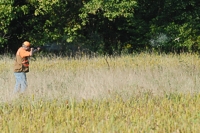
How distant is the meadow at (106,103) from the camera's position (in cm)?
714

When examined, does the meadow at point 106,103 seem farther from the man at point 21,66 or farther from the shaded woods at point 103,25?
the shaded woods at point 103,25

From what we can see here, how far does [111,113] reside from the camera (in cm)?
812

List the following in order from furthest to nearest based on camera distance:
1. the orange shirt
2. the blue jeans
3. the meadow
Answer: the orange shirt, the blue jeans, the meadow

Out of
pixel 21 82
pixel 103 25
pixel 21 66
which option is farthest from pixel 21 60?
pixel 103 25

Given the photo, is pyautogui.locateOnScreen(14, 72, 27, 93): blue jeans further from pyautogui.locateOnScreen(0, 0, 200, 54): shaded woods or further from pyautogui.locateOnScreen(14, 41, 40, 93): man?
pyautogui.locateOnScreen(0, 0, 200, 54): shaded woods

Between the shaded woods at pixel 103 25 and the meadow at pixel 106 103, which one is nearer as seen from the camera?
the meadow at pixel 106 103

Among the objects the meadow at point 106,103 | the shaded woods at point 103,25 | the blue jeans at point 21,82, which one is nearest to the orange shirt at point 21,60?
the blue jeans at point 21,82

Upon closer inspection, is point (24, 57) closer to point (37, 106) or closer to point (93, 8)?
point (37, 106)

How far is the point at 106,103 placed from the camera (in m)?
9.12

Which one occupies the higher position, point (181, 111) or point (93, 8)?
point (93, 8)

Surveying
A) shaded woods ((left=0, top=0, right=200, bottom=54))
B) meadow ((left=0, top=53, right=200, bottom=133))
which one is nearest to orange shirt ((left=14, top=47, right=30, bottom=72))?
meadow ((left=0, top=53, right=200, bottom=133))

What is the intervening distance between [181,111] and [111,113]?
4.32ft

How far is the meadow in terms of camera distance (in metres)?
7.14

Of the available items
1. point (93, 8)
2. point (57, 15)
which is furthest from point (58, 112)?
point (57, 15)
